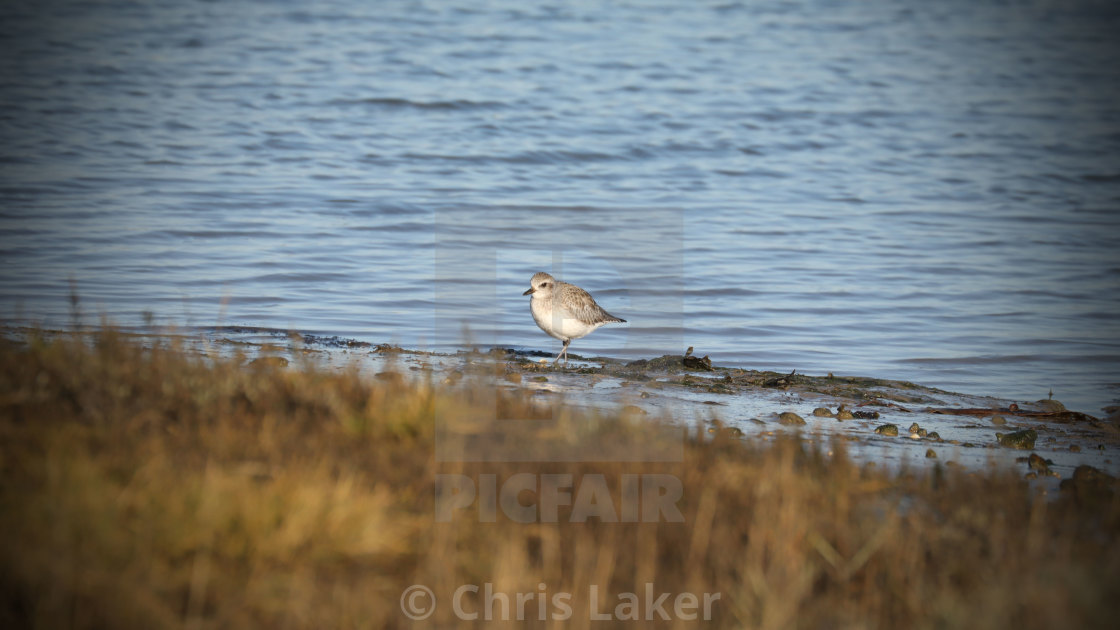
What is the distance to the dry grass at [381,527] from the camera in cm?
425

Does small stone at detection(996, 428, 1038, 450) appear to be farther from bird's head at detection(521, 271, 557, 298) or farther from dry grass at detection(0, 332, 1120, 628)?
bird's head at detection(521, 271, 557, 298)

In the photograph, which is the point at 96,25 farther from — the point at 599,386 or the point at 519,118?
the point at 599,386

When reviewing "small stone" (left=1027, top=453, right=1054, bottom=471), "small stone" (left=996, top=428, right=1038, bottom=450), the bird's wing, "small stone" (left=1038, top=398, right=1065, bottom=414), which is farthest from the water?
"small stone" (left=1027, top=453, right=1054, bottom=471)

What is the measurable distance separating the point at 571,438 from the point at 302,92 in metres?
25.7

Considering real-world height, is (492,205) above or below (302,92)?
below

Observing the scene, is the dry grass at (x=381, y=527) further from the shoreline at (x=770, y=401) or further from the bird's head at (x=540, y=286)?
the bird's head at (x=540, y=286)

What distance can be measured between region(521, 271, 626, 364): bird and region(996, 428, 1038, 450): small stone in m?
4.42

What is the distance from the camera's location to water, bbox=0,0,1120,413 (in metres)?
13.9

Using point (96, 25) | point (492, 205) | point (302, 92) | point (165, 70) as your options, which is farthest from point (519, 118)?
point (96, 25)

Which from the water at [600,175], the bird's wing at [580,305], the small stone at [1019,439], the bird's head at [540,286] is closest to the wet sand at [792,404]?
the small stone at [1019,439]

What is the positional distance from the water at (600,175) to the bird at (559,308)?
81cm

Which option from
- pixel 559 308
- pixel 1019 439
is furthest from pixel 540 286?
pixel 1019 439

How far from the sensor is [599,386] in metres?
10.0

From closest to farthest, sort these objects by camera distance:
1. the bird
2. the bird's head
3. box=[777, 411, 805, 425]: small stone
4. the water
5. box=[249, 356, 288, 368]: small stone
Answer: box=[249, 356, 288, 368]: small stone → box=[777, 411, 805, 425]: small stone → the bird → the bird's head → the water
